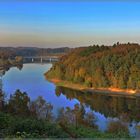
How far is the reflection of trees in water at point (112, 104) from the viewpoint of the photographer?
1672 cm

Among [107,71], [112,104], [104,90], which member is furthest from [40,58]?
[112,104]

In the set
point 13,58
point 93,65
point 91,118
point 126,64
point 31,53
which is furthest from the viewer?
point 31,53

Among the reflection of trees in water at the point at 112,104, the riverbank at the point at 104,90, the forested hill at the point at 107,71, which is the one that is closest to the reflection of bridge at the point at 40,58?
the forested hill at the point at 107,71

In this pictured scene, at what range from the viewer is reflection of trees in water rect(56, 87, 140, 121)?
16.7 meters

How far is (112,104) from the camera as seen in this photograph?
1986cm

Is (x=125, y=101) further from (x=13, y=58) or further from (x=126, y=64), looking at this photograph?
(x=13, y=58)

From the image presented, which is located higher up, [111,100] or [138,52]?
[138,52]

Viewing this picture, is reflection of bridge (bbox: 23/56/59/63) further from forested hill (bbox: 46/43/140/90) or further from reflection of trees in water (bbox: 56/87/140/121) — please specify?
reflection of trees in water (bbox: 56/87/140/121)

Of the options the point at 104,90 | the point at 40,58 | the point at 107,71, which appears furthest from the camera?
the point at 40,58

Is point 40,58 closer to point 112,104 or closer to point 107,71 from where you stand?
Result: point 107,71

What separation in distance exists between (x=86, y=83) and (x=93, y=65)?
2566 mm

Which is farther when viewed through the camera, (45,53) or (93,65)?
(45,53)

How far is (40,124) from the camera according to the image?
2.73 m

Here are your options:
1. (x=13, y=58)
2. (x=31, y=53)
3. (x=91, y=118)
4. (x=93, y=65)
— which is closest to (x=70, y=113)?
(x=91, y=118)
